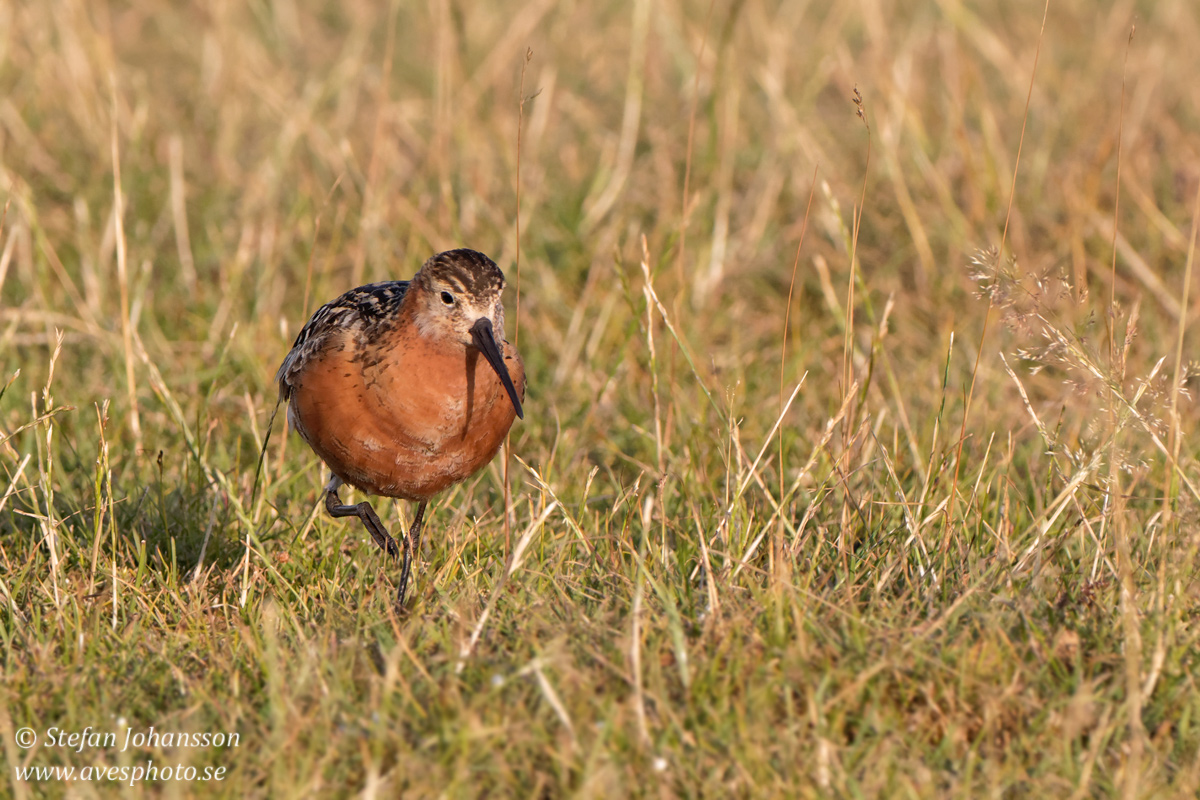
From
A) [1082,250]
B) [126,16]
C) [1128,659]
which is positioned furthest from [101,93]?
[1128,659]

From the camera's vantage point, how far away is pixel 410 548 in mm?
4512

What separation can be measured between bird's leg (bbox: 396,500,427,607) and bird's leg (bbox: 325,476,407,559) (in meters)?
0.08

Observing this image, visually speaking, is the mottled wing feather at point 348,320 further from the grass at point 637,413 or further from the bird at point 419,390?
the grass at point 637,413

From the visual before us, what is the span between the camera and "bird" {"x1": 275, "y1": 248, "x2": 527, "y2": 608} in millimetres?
4570

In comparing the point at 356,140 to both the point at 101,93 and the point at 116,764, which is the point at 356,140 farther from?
the point at 116,764

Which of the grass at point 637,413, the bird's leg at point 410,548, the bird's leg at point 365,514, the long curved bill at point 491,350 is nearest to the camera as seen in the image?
the grass at point 637,413

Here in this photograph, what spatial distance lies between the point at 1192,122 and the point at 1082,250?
189 cm

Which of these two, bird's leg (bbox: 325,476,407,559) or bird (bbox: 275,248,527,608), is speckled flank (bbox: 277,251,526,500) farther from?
bird's leg (bbox: 325,476,407,559)

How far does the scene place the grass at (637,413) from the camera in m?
3.34

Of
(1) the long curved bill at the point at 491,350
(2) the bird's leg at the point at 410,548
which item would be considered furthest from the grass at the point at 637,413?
(1) the long curved bill at the point at 491,350

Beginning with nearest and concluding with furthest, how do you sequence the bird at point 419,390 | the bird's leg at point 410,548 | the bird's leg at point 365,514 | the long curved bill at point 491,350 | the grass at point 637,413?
the grass at point 637,413 < the bird's leg at point 410,548 < the long curved bill at point 491,350 < the bird at point 419,390 < the bird's leg at point 365,514

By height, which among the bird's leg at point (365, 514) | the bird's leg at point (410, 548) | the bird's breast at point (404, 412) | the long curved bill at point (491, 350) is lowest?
the bird's leg at point (365, 514)

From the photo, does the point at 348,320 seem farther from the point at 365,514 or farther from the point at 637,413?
the point at 637,413

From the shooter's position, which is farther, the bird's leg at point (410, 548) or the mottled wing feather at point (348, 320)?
the mottled wing feather at point (348, 320)
